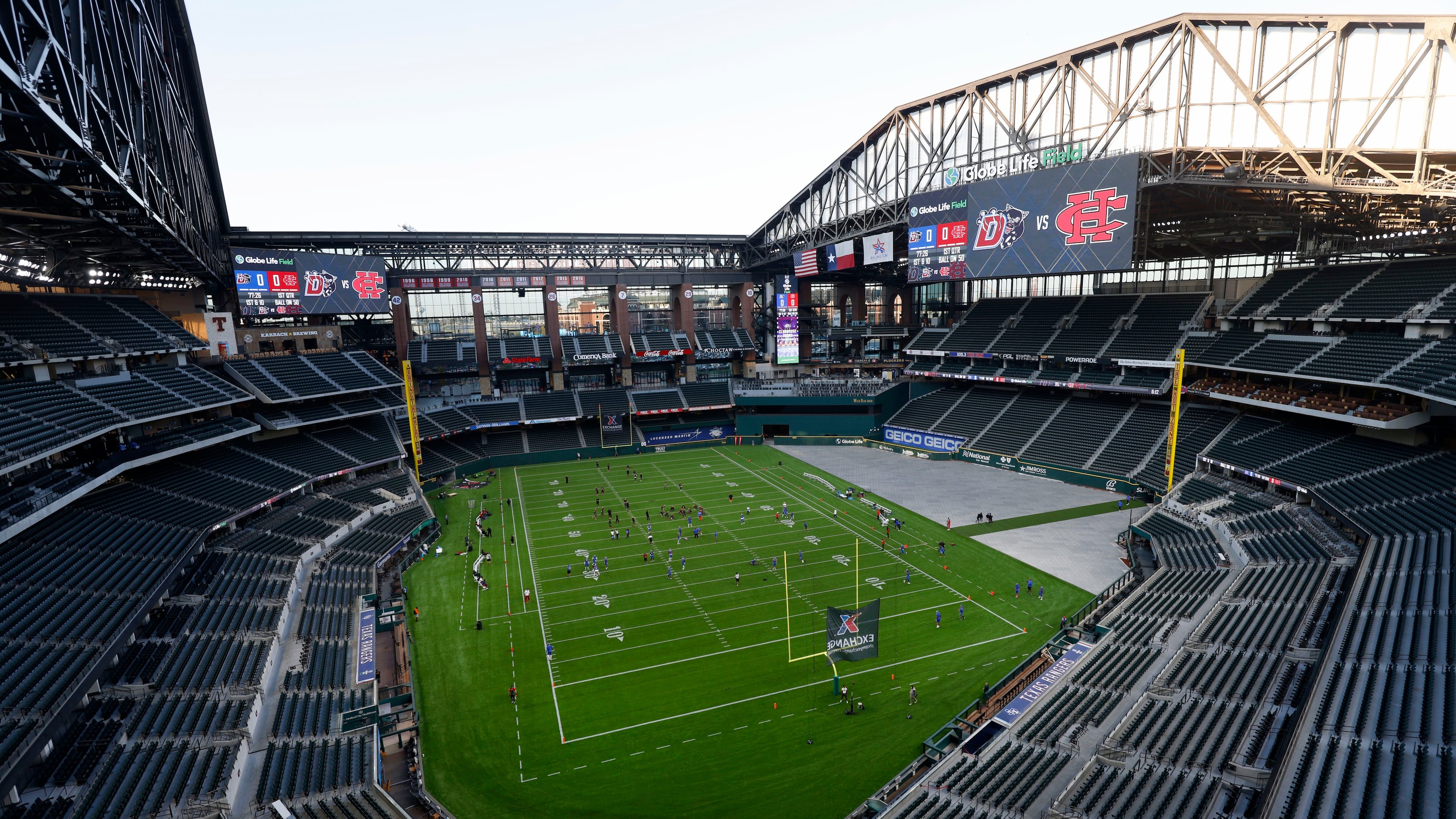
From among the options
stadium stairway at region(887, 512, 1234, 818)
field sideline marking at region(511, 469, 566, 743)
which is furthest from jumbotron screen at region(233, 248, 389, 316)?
stadium stairway at region(887, 512, 1234, 818)

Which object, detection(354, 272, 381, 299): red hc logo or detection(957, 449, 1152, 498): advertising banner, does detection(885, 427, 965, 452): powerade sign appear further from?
detection(354, 272, 381, 299): red hc logo

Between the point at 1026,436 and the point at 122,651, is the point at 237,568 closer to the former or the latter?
the point at 122,651

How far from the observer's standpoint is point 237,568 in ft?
91.7

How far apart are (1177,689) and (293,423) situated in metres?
47.4

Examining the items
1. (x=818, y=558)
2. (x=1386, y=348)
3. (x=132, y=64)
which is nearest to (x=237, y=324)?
(x=132, y=64)

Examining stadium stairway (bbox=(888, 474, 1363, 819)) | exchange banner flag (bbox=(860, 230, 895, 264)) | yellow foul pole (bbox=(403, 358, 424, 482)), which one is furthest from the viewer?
exchange banner flag (bbox=(860, 230, 895, 264))

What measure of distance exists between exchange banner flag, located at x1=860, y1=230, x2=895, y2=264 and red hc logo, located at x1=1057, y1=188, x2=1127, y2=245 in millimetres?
14517

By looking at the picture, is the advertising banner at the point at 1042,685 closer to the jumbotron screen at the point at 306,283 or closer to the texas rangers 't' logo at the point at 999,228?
the texas rangers 't' logo at the point at 999,228

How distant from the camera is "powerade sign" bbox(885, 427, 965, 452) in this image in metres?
56.2

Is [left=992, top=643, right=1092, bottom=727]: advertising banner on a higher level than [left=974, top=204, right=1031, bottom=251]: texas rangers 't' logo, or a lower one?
lower

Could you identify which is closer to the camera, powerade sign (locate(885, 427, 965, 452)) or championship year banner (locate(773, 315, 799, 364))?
powerade sign (locate(885, 427, 965, 452))

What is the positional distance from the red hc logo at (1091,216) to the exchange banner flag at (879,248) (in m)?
14.5

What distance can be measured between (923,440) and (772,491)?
1796 cm

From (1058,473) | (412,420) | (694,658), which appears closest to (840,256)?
(1058,473)
